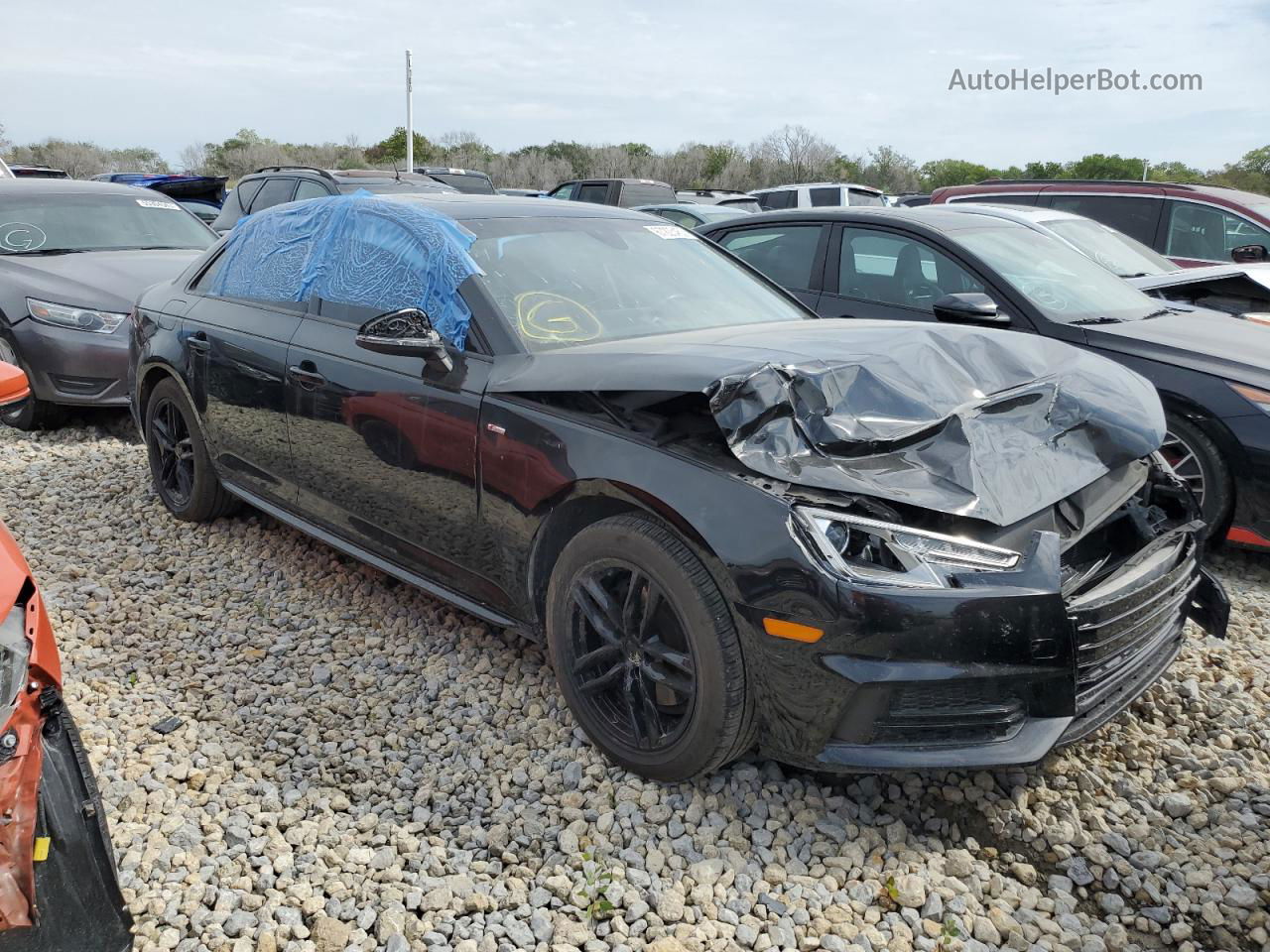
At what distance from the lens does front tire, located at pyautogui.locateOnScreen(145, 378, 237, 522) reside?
15.5 feet

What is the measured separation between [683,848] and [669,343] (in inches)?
58.9

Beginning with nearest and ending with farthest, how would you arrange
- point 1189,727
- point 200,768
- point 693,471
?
point 693,471 < point 200,768 < point 1189,727

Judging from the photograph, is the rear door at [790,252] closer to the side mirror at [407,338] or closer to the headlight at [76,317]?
the side mirror at [407,338]

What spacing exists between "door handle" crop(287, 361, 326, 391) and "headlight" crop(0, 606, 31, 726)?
1835 mm

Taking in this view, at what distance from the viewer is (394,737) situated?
323 centimetres

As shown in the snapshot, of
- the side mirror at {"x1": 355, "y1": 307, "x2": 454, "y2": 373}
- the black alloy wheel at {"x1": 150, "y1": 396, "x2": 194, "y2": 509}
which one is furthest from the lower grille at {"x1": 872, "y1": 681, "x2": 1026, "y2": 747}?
the black alloy wheel at {"x1": 150, "y1": 396, "x2": 194, "y2": 509}

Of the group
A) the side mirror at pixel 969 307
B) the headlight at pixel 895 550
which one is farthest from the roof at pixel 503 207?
the headlight at pixel 895 550

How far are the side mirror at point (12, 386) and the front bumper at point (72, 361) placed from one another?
4.61m

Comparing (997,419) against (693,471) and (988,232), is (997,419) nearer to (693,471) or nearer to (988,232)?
(693,471)

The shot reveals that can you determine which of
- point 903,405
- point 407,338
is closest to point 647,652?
point 903,405

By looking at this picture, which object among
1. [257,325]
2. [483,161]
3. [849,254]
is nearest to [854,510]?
[257,325]

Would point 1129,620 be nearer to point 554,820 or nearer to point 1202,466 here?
point 554,820

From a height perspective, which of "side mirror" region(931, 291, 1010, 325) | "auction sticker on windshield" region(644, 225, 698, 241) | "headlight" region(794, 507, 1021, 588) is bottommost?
"headlight" region(794, 507, 1021, 588)

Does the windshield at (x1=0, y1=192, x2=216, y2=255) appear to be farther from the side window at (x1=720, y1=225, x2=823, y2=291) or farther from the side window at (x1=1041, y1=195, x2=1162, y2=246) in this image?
the side window at (x1=1041, y1=195, x2=1162, y2=246)
